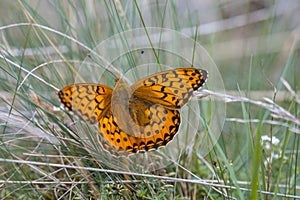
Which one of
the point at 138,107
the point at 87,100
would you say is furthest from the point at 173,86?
the point at 87,100

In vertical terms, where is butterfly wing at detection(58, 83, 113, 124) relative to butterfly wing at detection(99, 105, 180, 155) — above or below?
above

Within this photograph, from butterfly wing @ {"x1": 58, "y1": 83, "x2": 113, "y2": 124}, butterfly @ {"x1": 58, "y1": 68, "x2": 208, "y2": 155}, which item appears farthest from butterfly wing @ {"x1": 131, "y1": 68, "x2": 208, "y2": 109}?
butterfly wing @ {"x1": 58, "y1": 83, "x2": 113, "y2": 124}

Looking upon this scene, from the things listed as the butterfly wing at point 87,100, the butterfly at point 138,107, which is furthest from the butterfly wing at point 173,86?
the butterfly wing at point 87,100

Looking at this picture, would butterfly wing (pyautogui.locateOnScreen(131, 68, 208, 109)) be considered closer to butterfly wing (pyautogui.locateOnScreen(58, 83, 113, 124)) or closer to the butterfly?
the butterfly

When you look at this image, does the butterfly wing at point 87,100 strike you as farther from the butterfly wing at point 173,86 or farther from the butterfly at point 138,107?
the butterfly wing at point 173,86

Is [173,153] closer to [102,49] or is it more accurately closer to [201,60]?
[201,60]

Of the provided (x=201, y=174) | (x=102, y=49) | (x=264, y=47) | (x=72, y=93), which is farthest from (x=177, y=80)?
(x=264, y=47)

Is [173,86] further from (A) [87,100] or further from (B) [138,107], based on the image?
(A) [87,100]
